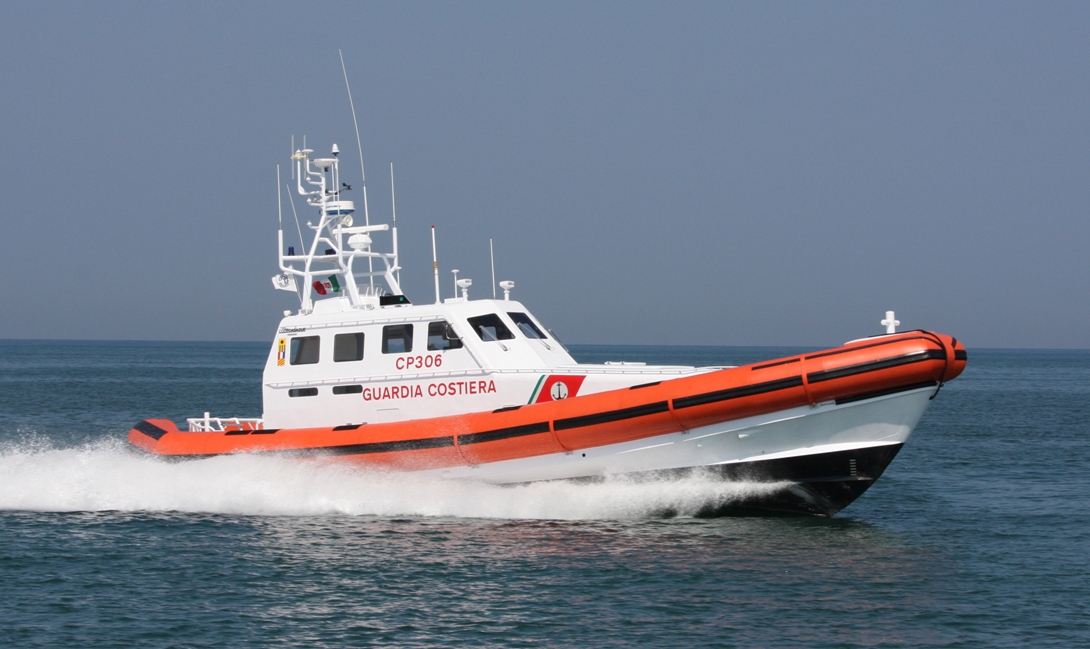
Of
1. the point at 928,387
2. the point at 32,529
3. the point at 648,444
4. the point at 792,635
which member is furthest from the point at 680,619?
the point at 32,529

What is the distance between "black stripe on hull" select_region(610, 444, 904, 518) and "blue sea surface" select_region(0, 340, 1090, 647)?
0.16 metres

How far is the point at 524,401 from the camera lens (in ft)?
34.4

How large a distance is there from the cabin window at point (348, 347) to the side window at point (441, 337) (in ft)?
2.69

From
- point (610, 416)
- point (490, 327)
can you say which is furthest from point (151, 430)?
point (610, 416)

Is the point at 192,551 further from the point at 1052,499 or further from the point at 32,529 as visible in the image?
the point at 1052,499

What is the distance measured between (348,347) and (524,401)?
213cm

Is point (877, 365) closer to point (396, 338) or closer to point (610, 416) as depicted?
point (610, 416)

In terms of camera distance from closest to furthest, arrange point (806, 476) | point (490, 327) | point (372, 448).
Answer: point (806, 476)
point (372, 448)
point (490, 327)

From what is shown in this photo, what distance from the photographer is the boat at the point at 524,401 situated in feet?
30.0

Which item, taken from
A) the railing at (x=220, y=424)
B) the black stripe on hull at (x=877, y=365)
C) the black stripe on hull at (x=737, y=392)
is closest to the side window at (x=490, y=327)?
the black stripe on hull at (x=737, y=392)

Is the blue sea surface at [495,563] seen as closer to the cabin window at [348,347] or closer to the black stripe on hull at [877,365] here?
the cabin window at [348,347]

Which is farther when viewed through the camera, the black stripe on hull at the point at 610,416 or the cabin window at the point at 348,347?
the cabin window at the point at 348,347

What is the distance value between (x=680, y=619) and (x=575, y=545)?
2017mm

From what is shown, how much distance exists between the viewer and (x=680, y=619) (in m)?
7.34
